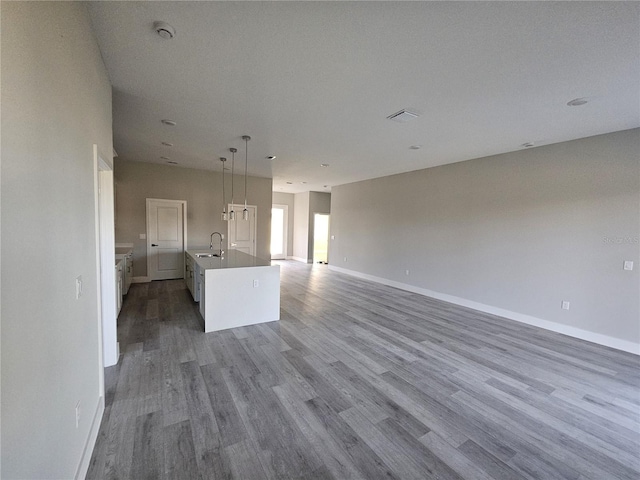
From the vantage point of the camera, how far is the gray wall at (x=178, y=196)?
606 cm

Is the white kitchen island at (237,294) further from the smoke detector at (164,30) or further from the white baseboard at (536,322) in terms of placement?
the white baseboard at (536,322)

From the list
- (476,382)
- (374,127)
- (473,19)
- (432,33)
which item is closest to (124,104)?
(374,127)

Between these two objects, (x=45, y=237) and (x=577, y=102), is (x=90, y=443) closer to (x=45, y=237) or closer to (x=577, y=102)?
(x=45, y=237)

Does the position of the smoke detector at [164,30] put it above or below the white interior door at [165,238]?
above

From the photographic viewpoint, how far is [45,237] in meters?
1.10

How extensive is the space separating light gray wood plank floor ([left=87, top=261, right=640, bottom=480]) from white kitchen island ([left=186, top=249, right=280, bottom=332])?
18 centimetres

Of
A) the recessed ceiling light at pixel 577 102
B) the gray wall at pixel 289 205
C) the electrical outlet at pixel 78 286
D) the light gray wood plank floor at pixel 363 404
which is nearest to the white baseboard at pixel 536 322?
the light gray wood plank floor at pixel 363 404

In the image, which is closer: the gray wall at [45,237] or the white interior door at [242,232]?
the gray wall at [45,237]

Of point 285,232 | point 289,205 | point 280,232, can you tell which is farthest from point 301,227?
point 289,205

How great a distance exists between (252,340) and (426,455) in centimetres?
225

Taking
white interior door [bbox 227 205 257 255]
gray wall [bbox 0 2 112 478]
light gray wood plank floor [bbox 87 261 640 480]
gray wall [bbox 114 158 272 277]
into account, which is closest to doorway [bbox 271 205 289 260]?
gray wall [bbox 114 158 272 277]

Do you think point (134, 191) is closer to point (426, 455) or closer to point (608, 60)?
point (426, 455)

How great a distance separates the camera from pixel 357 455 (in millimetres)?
1756

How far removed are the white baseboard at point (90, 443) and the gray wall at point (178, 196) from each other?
197 inches
